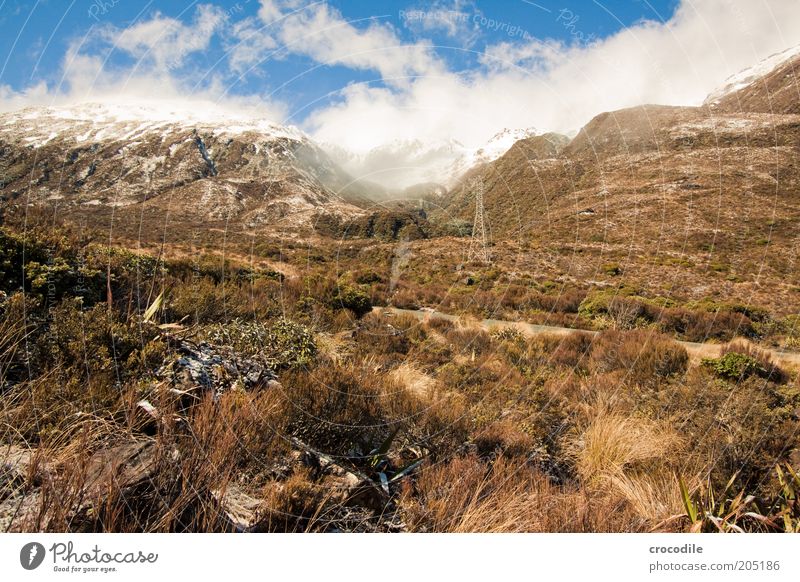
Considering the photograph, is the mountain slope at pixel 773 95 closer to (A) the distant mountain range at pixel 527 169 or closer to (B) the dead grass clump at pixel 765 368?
(A) the distant mountain range at pixel 527 169

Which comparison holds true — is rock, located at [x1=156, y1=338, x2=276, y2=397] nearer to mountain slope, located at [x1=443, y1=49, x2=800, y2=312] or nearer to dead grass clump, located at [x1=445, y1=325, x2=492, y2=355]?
dead grass clump, located at [x1=445, y1=325, x2=492, y2=355]

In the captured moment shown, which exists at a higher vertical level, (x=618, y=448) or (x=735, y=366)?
(x=618, y=448)

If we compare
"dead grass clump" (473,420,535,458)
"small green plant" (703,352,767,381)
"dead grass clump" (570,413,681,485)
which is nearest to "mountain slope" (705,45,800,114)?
"small green plant" (703,352,767,381)

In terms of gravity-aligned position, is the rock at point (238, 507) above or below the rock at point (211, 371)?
below

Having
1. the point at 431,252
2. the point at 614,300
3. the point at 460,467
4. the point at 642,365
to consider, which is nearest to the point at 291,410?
the point at 460,467

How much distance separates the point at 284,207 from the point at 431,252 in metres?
29.3

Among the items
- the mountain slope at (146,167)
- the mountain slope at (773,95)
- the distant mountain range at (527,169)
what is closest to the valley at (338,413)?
the distant mountain range at (527,169)

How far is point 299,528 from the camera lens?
2.19 m

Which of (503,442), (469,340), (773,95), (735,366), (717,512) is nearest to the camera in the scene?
(717,512)
